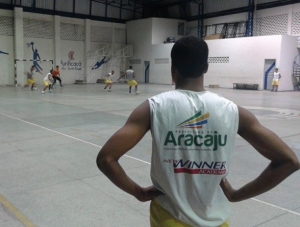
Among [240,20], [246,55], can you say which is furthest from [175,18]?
[246,55]

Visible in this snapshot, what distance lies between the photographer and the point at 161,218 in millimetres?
1757

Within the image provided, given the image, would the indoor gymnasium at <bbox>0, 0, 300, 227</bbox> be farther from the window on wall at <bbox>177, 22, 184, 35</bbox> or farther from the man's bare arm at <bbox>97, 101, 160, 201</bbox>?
the window on wall at <bbox>177, 22, 184, 35</bbox>

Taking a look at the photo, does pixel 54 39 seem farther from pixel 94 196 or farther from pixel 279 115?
pixel 94 196

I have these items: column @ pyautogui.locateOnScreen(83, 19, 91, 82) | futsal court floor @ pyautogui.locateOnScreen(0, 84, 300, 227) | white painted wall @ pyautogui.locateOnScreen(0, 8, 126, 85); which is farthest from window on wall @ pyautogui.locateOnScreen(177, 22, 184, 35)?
futsal court floor @ pyautogui.locateOnScreen(0, 84, 300, 227)

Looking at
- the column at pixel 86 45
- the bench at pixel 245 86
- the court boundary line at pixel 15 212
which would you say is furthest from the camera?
the column at pixel 86 45

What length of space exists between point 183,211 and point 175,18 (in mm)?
37391

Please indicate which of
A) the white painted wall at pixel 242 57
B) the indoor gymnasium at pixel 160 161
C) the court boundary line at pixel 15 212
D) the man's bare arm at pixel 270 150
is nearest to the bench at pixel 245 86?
the white painted wall at pixel 242 57

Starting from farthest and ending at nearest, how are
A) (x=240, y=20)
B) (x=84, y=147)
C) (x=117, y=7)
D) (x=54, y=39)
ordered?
(x=117, y=7), (x=54, y=39), (x=240, y=20), (x=84, y=147)

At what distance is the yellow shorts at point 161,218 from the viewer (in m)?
1.72

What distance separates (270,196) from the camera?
4441 millimetres

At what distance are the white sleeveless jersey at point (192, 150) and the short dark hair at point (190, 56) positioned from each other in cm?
12

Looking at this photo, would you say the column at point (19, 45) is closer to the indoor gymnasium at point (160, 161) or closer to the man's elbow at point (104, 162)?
the indoor gymnasium at point (160, 161)

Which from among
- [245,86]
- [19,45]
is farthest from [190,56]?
[19,45]

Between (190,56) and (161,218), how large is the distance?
2.68ft
